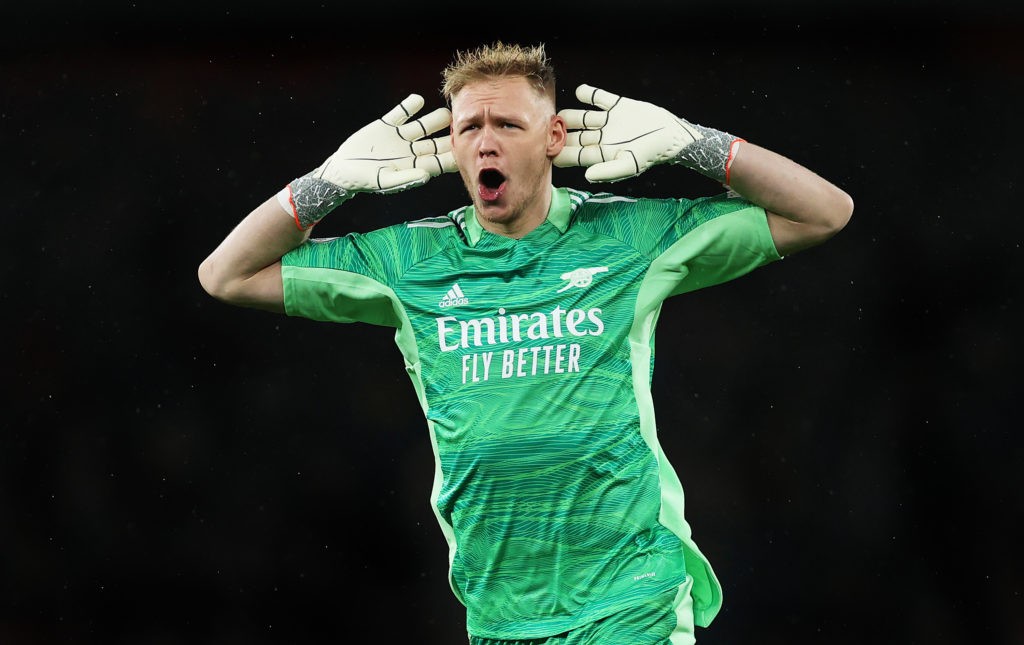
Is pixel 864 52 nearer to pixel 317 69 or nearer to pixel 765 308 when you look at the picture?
pixel 765 308

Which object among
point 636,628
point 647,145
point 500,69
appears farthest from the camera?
point 500,69

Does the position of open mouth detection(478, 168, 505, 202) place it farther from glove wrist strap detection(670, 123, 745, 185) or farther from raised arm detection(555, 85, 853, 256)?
glove wrist strap detection(670, 123, 745, 185)

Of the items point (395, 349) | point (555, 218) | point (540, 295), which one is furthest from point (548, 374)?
point (395, 349)

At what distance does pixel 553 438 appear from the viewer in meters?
2.76

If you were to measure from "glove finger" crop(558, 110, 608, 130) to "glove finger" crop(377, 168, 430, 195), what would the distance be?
364mm

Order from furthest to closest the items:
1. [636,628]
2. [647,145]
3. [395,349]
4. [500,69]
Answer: [395,349] < [500,69] < [647,145] < [636,628]

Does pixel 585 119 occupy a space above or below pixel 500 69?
below

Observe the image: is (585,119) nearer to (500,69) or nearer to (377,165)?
(500,69)

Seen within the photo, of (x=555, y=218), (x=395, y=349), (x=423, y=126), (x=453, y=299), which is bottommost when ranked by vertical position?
(x=395, y=349)

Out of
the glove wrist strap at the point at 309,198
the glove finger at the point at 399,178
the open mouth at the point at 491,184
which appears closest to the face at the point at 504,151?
the open mouth at the point at 491,184

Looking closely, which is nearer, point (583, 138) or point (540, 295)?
point (540, 295)

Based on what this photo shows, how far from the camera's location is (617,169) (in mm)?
2836

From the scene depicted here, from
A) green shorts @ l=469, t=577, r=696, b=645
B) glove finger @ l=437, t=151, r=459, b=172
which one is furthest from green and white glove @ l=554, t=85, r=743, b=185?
green shorts @ l=469, t=577, r=696, b=645

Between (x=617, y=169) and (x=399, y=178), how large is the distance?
48 cm
